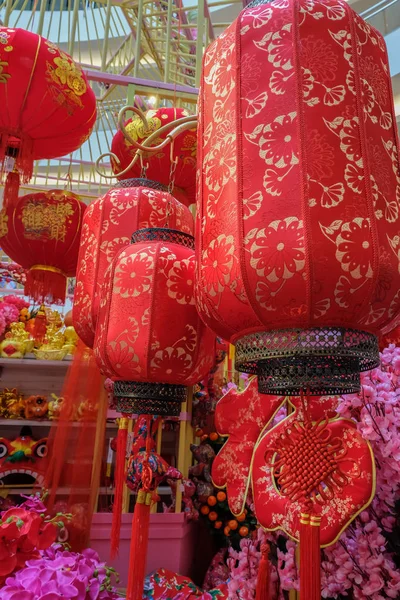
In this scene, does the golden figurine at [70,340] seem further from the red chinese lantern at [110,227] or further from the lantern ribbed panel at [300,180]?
the lantern ribbed panel at [300,180]

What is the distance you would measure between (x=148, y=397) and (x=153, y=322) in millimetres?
A: 138

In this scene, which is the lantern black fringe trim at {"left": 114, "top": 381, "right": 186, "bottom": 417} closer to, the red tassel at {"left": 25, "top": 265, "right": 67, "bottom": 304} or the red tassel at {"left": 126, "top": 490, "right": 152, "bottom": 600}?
the red tassel at {"left": 126, "top": 490, "right": 152, "bottom": 600}

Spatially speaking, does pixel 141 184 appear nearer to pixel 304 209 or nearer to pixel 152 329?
pixel 152 329

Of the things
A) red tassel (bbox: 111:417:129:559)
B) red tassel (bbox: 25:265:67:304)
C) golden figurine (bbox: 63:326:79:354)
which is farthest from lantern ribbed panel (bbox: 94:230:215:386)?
golden figurine (bbox: 63:326:79:354)

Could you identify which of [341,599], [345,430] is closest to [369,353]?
[345,430]

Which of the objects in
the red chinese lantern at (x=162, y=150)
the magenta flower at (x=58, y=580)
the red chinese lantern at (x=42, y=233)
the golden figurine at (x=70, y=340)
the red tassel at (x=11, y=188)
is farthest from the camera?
the golden figurine at (x=70, y=340)

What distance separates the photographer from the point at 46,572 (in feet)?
3.14

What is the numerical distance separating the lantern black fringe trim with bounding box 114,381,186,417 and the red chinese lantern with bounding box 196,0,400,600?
259mm

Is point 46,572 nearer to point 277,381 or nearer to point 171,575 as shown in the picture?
point 171,575

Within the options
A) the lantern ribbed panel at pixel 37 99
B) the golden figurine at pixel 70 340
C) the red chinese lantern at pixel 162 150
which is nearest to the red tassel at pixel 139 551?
the red chinese lantern at pixel 162 150

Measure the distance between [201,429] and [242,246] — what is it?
1.45 meters

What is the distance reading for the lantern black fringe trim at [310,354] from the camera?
477 millimetres

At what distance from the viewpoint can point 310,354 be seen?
0.48 m

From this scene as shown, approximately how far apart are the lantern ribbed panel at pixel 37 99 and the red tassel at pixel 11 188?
12cm
